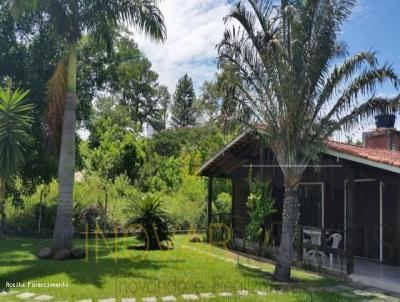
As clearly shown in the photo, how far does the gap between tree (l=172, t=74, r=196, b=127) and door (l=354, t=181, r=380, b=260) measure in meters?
38.4

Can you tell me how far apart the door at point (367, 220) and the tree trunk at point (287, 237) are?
3.89 m

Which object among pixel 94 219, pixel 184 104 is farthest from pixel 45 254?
pixel 184 104

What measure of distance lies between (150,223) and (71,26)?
6.30 m

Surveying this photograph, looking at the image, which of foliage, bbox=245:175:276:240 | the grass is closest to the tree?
foliage, bbox=245:175:276:240

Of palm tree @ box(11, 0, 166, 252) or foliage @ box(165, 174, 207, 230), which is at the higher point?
palm tree @ box(11, 0, 166, 252)

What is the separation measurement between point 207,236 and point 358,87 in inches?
347

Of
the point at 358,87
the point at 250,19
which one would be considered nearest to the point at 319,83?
the point at 358,87

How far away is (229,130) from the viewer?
10367mm

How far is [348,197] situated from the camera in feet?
34.7

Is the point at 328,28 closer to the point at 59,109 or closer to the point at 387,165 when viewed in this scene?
the point at 387,165

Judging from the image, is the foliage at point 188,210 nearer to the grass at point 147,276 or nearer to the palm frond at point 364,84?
the grass at point 147,276

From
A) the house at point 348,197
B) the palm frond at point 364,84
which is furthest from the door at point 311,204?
the palm frond at point 364,84

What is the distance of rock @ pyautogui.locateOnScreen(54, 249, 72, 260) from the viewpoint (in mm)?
11247

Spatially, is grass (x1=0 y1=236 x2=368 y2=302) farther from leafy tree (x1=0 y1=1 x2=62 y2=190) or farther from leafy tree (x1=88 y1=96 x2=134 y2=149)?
leafy tree (x1=88 y1=96 x2=134 y2=149)
